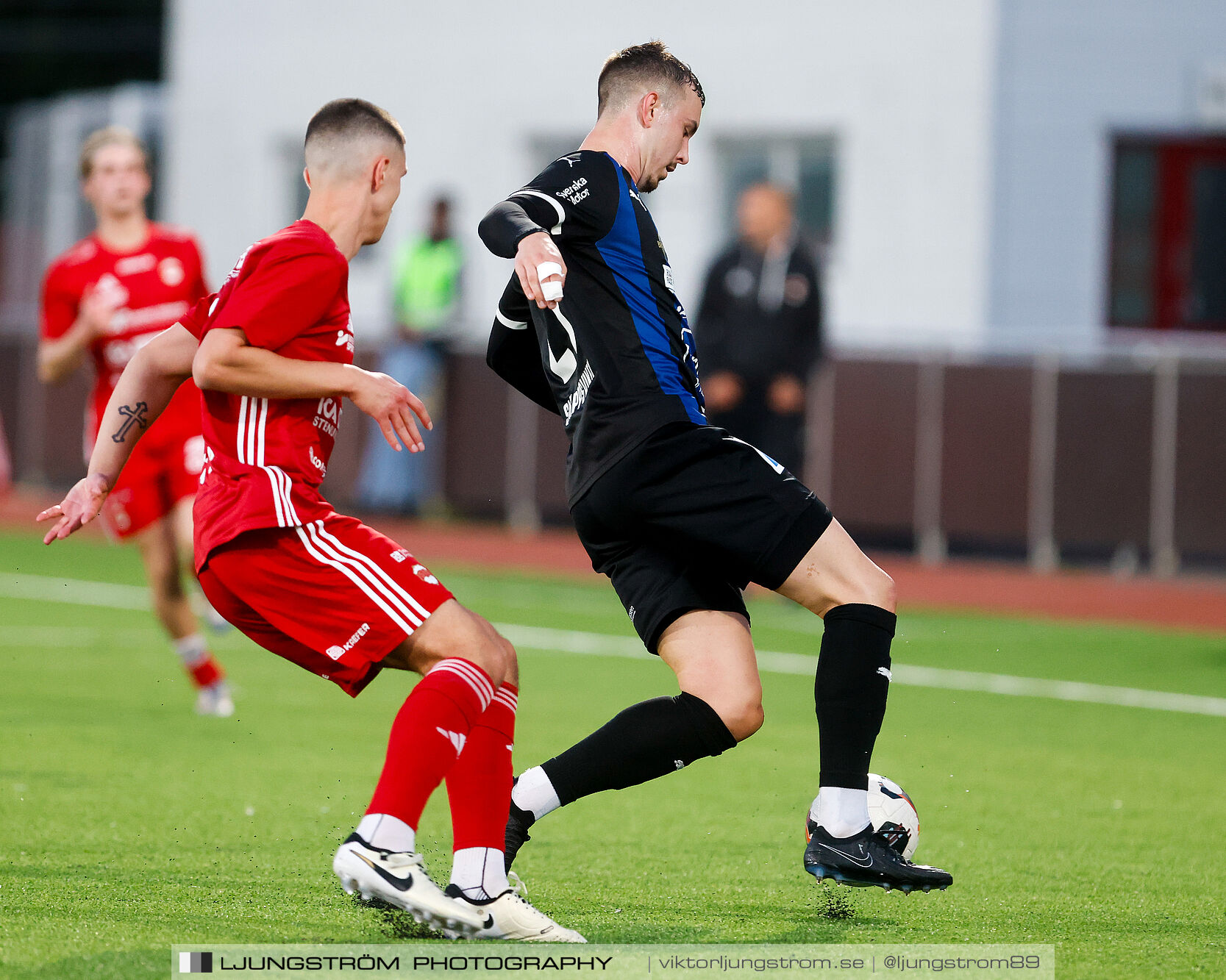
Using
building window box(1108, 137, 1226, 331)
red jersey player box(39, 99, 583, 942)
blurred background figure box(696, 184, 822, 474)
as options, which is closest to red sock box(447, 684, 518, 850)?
red jersey player box(39, 99, 583, 942)

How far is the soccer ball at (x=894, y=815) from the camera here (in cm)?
429

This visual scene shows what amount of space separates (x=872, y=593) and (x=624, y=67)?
56.0 inches

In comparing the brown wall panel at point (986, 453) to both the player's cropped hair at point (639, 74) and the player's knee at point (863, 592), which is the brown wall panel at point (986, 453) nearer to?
the player's cropped hair at point (639, 74)

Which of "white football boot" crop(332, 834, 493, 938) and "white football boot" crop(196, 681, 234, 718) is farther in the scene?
"white football boot" crop(196, 681, 234, 718)

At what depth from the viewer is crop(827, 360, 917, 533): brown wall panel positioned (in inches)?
574

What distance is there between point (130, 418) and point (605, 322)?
113cm

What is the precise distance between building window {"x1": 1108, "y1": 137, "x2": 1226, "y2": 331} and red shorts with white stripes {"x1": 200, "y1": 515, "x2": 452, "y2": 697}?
1323 centimetres

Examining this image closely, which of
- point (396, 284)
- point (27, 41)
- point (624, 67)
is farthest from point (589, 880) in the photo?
point (27, 41)

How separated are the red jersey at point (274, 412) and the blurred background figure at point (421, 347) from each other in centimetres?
1154

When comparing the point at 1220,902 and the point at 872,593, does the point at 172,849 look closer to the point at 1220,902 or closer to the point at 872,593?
the point at 872,593

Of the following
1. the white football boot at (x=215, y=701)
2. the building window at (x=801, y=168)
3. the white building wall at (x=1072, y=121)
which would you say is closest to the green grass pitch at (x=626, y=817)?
the white football boot at (x=215, y=701)

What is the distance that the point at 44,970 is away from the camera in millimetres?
3652

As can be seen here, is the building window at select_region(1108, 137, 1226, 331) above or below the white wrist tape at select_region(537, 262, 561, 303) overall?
above

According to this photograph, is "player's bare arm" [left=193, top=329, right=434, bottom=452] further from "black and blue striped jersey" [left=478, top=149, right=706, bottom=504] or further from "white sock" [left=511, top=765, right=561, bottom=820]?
"white sock" [left=511, top=765, right=561, bottom=820]
